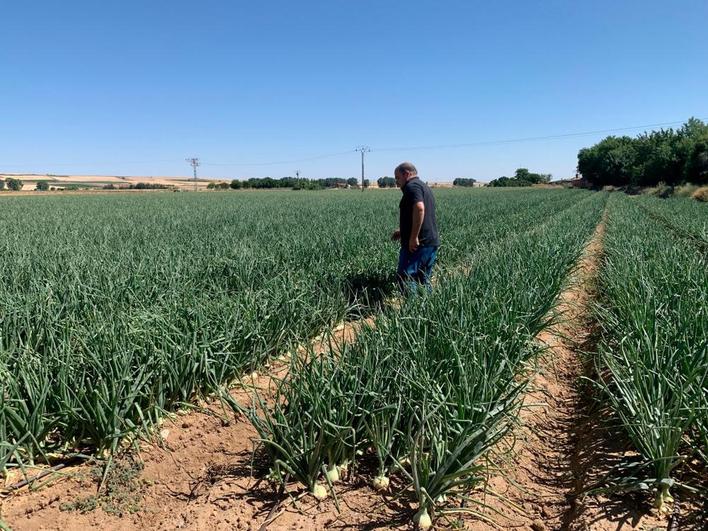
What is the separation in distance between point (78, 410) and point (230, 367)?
39.6 inches

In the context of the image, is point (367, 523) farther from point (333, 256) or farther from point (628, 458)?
point (333, 256)

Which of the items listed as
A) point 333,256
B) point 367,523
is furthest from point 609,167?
point 367,523

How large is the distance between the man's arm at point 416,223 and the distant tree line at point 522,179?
10236 centimetres

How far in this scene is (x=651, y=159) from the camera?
157 feet

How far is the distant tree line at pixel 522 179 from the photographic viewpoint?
10169 cm

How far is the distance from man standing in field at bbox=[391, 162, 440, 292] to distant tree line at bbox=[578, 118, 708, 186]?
130 ft

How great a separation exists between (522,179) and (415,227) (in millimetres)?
110767

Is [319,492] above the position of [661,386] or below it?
below

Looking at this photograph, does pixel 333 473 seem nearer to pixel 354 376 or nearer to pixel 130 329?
pixel 354 376

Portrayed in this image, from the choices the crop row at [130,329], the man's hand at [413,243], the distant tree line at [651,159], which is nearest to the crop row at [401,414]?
the crop row at [130,329]

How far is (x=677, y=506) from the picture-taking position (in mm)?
1959

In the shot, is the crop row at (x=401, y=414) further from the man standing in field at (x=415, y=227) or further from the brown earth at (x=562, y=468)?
the man standing in field at (x=415, y=227)

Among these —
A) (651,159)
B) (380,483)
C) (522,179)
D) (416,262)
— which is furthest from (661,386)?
(522,179)

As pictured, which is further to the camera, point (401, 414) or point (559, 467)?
point (559, 467)
